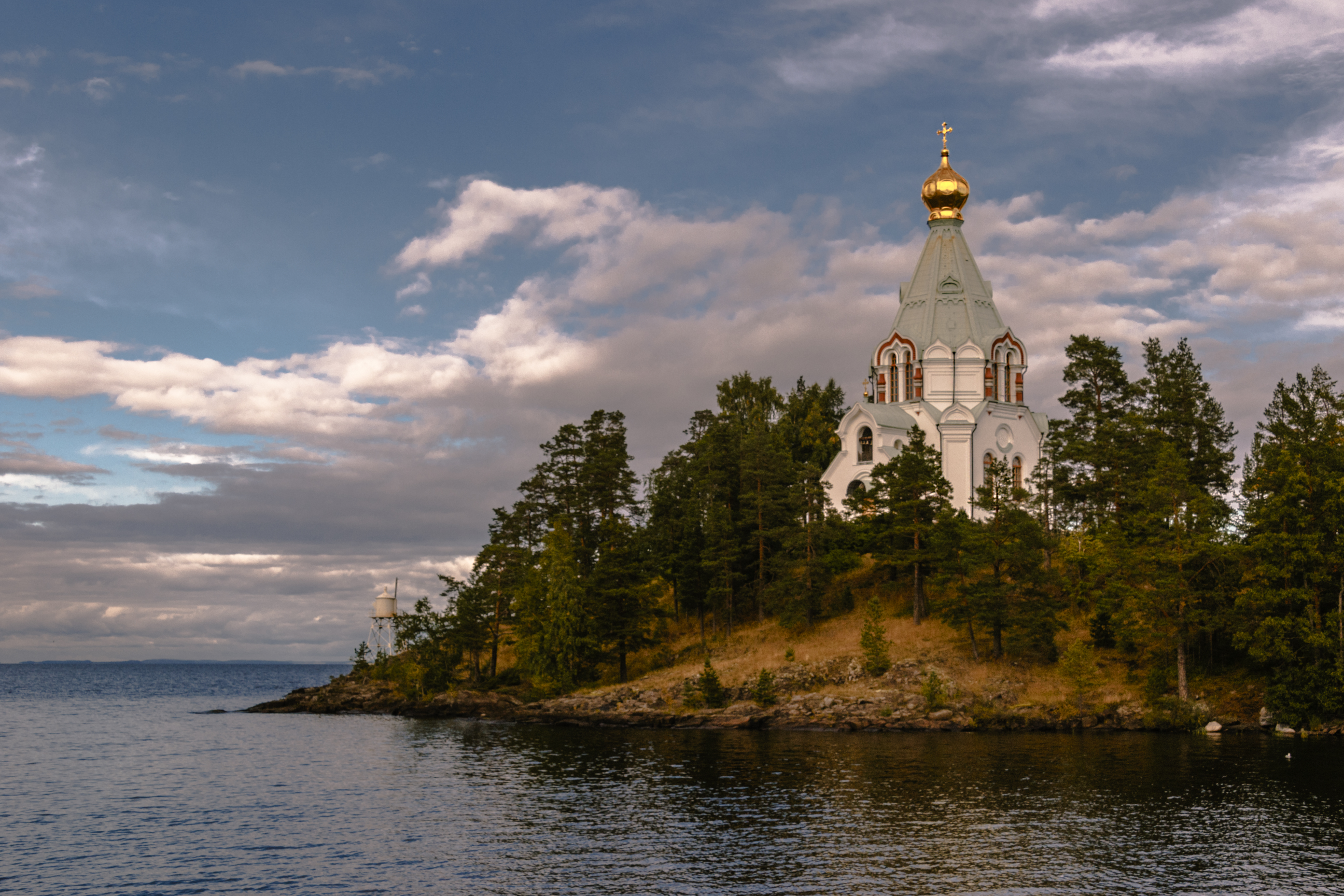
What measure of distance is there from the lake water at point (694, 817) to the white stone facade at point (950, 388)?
30067 millimetres

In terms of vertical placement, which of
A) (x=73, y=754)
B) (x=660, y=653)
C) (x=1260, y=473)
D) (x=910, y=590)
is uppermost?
(x=1260, y=473)

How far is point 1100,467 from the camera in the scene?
66938 mm

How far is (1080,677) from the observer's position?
2291 inches

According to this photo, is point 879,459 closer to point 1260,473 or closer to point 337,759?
point 1260,473

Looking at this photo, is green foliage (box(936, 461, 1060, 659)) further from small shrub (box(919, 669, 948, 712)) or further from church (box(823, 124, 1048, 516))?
church (box(823, 124, 1048, 516))

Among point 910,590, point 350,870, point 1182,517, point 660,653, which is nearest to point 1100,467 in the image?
point 1182,517

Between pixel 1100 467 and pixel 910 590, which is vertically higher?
pixel 1100 467

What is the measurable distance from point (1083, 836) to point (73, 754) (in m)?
52.1

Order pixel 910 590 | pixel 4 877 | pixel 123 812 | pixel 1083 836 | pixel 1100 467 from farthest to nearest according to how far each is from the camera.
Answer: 1. pixel 910 590
2. pixel 1100 467
3. pixel 123 812
4. pixel 1083 836
5. pixel 4 877

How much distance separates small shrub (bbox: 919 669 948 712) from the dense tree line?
4.53 metres

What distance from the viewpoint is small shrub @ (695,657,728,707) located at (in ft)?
213

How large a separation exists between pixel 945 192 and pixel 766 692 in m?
A: 45.0

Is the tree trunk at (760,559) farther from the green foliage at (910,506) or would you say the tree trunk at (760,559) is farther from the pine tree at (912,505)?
the pine tree at (912,505)

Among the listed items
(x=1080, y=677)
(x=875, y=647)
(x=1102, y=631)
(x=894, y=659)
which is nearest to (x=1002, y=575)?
(x=1102, y=631)
